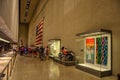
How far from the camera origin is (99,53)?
23.7ft

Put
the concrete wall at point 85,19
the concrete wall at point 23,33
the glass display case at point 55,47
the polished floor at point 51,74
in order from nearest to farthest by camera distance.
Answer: the polished floor at point 51,74 → the concrete wall at point 85,19 → the glass display case at point 55,47 → the concrete wall at point 23,33

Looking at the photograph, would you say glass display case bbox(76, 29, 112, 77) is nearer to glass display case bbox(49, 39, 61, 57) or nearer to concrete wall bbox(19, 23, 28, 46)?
glass display case bbox(49, 39, 61, 57)

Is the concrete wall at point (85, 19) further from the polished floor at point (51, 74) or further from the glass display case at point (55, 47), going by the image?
the polished floor at point (51, 74)

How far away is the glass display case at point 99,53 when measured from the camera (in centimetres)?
663

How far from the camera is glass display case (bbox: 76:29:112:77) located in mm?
6625

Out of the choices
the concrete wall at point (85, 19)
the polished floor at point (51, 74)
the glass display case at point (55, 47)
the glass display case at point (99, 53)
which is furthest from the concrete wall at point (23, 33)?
the glass display case at point (99, 53)

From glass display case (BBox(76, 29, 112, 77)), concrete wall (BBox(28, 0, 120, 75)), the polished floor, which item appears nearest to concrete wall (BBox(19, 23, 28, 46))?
concrete wall (BBox(28, 0, 120, 75))

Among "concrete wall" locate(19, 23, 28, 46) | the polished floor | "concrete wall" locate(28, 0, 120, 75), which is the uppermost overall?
"concrete wall" locate(19, 23, 28, 46)

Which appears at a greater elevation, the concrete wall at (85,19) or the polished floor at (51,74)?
the concrete wall at (85,19)

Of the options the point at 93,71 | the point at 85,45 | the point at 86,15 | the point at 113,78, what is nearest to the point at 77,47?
the point at 85,45

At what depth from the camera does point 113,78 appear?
6.04m

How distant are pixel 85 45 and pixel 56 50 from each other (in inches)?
242

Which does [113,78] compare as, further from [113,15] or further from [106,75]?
[113,15]

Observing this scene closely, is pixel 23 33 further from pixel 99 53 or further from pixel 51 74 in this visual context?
pixel 99 53
